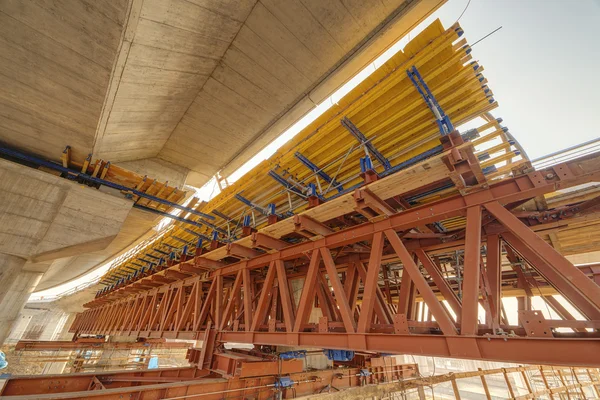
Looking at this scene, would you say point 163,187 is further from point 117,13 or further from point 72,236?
point 117,13

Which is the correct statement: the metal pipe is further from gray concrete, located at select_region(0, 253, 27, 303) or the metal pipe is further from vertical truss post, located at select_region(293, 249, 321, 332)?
vertical truss post, located at select_region(293, 249, 321, 332)

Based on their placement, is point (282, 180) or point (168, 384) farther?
point (282, 180)

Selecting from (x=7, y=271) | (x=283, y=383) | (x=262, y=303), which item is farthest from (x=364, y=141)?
(x=7, y=271)

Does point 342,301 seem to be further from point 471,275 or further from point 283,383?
point 283,383

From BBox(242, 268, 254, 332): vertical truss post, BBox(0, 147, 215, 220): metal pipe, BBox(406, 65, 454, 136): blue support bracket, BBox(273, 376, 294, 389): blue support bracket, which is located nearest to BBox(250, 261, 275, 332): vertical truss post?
BBox(242, 268, 254, 332): vertical truss post

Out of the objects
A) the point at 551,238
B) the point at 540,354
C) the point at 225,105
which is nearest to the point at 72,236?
the point at 225,105

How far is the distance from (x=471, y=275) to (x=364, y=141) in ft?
9.12

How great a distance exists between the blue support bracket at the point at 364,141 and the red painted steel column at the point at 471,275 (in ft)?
6.14

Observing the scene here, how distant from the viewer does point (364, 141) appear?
4699 mm

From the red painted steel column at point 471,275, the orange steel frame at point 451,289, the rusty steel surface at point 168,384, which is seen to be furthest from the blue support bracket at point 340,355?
the red painted steel column at point 471,275

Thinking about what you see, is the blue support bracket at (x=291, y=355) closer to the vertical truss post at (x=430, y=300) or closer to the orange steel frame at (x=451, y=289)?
the orange steel frame at (x=451, y=289)

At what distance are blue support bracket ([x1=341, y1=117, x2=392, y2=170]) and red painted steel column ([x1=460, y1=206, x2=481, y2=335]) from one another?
187 centimetres

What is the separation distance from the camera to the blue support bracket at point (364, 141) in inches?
180

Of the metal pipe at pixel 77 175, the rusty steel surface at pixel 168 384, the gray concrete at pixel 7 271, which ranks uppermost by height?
the metal pipe at pixel 77 175
